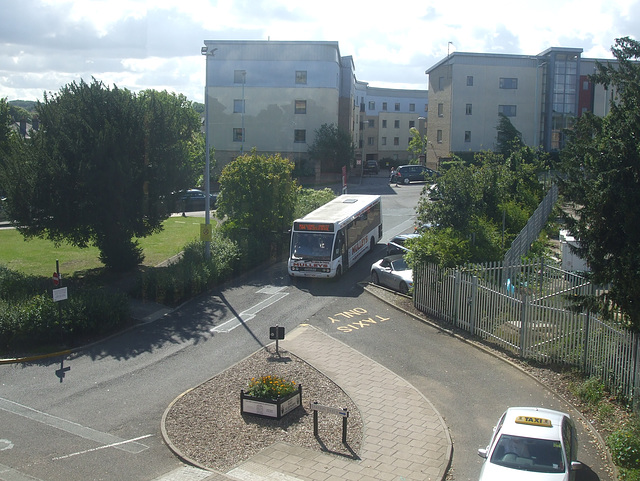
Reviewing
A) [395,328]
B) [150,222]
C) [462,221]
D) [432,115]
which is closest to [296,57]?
[432,115]

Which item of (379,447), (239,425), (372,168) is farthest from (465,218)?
(372,168)

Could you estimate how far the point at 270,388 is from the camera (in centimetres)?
1251

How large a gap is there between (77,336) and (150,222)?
8022 mm

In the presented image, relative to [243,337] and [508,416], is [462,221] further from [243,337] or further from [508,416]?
[508,416]

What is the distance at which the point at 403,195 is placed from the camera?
168ft

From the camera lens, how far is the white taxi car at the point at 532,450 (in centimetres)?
906

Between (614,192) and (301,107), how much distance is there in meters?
52.1

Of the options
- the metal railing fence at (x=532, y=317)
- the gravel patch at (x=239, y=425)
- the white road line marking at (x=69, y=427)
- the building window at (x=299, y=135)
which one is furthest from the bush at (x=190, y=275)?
the building window at (x=299, y=135)

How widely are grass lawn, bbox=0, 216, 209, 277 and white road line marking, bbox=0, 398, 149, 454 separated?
1284 cm

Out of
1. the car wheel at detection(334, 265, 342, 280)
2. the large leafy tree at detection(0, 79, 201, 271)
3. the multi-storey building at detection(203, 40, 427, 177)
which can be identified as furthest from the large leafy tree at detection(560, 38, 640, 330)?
the multi-storey building at detection(203, 40, 427, 177)

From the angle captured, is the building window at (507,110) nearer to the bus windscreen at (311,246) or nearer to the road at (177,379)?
the bus windscreen at (311,246)

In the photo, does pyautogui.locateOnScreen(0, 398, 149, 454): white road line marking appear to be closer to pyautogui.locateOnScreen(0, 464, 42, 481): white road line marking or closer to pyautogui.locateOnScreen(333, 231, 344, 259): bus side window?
pyautogui.locateOnScreen(0, 464, 42, 481): white road line marking

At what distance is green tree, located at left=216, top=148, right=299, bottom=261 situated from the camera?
29.2 meters

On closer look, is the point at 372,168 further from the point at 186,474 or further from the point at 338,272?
the point at 186,474
